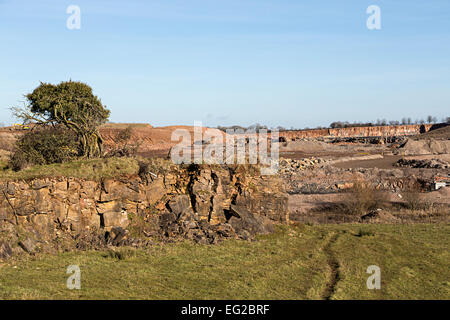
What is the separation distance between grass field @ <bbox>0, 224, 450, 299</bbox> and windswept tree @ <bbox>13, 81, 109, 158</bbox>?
7115mm

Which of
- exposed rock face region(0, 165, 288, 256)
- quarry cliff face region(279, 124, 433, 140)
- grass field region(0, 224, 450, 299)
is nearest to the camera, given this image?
grass field region(0, 224, 450, 299)

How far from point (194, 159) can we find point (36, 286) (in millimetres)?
8987

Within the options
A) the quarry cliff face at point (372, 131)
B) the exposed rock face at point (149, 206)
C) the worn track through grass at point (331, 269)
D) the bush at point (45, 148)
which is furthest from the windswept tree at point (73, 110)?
the quarry cliff face at point (372, 131)

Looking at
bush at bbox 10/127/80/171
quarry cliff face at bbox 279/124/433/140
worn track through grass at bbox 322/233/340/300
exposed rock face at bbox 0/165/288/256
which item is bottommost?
worn track through grass at bbox 322/233/340/300

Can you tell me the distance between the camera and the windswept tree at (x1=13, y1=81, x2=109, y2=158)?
60.7ft

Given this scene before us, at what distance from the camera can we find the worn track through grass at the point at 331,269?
11203 millimetres

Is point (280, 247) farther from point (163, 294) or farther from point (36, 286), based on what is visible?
point (36, 286)

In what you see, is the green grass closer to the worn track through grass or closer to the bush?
the bush

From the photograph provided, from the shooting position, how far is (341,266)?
1344cm

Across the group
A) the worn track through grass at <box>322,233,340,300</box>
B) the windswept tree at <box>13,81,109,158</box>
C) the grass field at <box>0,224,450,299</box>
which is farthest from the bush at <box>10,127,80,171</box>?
the worn track through grass at <box>322,233,340,300</box>

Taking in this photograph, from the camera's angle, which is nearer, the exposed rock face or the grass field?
the grass field

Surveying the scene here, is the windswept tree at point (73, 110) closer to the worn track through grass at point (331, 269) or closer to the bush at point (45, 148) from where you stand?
the bush at point (45, 148)

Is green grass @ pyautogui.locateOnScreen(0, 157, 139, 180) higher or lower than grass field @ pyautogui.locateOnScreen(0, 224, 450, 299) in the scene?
higher

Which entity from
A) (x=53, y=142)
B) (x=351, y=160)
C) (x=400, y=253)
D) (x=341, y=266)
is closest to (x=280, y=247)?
(x=341, y=266)
